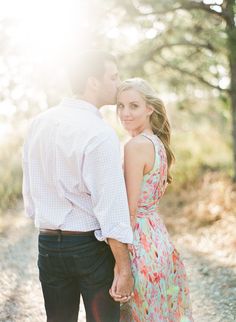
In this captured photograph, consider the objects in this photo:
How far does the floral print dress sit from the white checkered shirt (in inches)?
15.5

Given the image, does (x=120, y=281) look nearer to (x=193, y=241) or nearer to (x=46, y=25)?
(x=193, y=241)

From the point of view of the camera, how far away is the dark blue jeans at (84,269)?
2.25 meters

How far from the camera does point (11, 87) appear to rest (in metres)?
7.55

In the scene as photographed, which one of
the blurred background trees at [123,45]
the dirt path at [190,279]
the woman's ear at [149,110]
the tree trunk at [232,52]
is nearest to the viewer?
the woman's ear at [149,110]

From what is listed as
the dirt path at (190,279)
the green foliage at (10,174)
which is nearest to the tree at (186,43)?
the dirt path at (190,279)

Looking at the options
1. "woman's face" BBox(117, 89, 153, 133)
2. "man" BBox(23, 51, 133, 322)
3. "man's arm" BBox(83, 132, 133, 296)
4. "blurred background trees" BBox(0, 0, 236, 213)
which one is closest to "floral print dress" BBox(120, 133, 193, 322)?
"woman's face" BBox(117, 89, 153, 133)

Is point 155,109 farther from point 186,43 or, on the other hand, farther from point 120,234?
point 186,43

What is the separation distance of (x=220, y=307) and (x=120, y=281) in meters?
2.42

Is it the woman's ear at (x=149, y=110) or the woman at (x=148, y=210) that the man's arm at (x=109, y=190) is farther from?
the woman's ear at (x=149, y=110)

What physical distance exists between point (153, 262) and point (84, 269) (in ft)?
1.47

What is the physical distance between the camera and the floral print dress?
2545 millimetres

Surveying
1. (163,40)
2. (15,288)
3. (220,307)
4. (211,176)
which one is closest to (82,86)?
(220,307)

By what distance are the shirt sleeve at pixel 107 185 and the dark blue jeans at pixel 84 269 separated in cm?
12

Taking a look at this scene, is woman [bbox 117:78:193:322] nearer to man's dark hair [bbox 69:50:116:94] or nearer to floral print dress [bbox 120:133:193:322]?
floral print dress [bbox 120:133:193:322]
